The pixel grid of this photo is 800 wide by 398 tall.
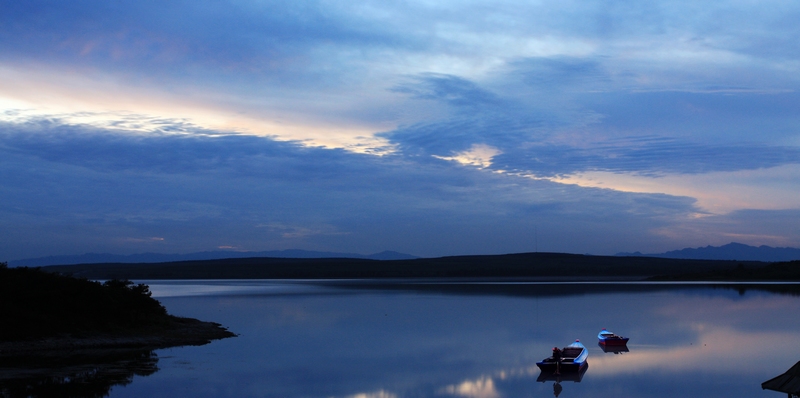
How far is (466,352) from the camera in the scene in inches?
1198

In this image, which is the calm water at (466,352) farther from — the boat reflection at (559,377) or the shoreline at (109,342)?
the shoreline at (109,342)

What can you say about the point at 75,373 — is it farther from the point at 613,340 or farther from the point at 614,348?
the point at 613,340

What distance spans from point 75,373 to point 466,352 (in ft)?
48.2

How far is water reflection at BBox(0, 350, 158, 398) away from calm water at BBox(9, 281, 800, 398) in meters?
0.56

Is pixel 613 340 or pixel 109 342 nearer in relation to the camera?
pixel 109 342

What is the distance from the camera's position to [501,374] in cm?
2547

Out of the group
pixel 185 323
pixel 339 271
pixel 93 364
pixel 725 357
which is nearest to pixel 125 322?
pixel 185 323

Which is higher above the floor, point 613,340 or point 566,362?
point 613,340

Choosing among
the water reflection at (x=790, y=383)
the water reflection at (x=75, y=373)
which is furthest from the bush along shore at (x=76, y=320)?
the water reflection at (x=790, y=383)

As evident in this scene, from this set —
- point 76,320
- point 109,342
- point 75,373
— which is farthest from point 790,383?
point 76,320

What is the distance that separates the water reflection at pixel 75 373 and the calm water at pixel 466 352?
22.0 inches

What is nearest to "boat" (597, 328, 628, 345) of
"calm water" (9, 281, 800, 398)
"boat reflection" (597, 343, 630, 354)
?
"boat reflection" (597, 343, 630, 354)

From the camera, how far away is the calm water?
22.9 metres

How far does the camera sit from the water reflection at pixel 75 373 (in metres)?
21.1
